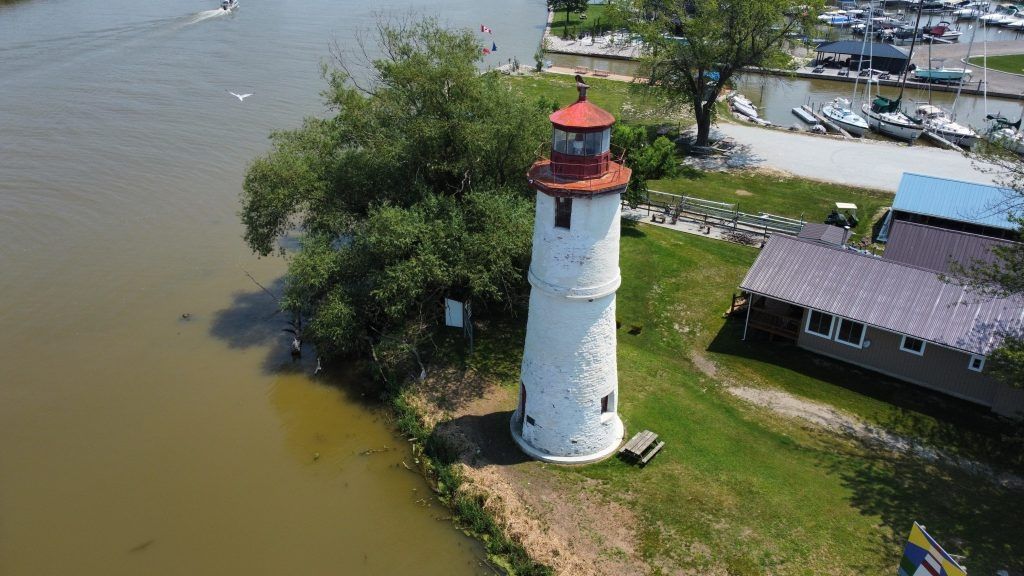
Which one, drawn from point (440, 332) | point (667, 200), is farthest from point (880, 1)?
point (440, 332)

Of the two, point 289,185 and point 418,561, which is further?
point 289,185

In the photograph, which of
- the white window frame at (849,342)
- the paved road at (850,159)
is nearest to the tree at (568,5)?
the paved road at (850,159)

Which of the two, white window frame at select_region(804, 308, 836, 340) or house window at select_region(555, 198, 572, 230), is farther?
white window frame at select_region(804, 308, 836, 340)

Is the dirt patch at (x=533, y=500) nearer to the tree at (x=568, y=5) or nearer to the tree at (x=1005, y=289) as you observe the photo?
the tree at (x=1005, y=289)

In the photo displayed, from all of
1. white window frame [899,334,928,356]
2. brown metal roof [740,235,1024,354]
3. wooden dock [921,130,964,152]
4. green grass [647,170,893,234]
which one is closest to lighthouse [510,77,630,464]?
brown metal roof [740,235,1024,354]

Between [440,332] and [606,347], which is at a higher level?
[606,347]

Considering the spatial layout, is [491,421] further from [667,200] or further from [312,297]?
[667,200]

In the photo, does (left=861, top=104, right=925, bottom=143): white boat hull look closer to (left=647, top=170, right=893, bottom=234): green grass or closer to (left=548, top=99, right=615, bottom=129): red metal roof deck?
(left=647, top=170, right=893, bottom=234): green grass
